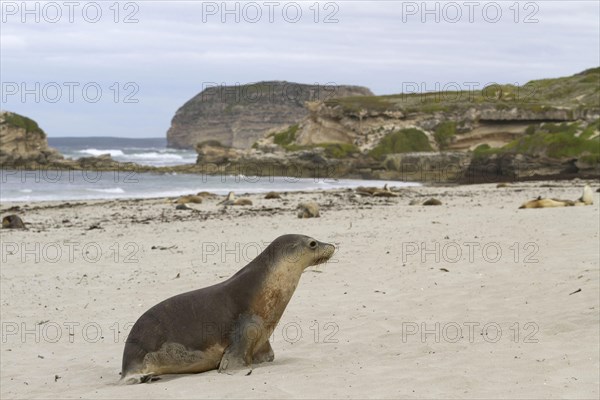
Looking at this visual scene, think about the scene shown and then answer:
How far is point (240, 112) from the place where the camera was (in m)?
166

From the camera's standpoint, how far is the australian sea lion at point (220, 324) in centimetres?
645

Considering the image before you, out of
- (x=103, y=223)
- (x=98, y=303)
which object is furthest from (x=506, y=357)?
(x=103, y=223)

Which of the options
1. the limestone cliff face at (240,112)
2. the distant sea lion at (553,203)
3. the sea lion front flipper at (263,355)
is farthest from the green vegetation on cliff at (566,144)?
the limestone cliff face at (240,112)

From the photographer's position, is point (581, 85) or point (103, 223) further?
point (581, 85)

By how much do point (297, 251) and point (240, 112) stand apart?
6331 inches

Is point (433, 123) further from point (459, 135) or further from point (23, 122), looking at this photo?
point (23, 122)

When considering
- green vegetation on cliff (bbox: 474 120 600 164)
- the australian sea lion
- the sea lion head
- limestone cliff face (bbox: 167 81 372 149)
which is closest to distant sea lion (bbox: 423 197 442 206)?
the sea lion head

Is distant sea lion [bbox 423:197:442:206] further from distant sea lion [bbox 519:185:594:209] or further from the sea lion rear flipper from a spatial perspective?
the sea lion rear flipper

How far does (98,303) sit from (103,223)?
1154cm

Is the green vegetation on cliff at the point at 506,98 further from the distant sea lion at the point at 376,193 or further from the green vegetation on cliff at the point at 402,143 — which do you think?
the distant sea lion at the point at 376,193

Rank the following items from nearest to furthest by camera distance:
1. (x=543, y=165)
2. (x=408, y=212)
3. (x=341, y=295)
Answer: (x=341, y=295) → (x=408, y=212) → (x=543, y=165)

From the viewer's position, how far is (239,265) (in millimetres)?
12000

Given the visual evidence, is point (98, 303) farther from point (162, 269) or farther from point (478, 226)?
point (478, 226)

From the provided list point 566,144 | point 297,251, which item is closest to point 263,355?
point 297,251
